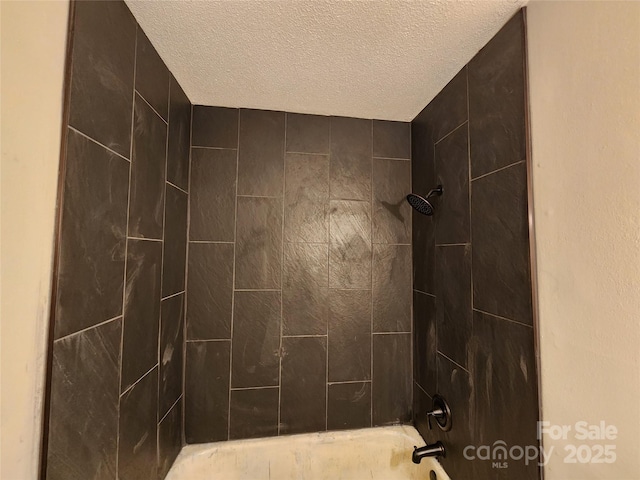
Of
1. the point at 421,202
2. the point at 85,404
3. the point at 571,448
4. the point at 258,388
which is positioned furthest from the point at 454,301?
the point at 85,404

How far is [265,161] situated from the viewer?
1.52 metres

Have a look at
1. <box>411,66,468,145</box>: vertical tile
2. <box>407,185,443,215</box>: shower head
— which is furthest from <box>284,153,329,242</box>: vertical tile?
<box>411,66,468,145</box>: vertical tile

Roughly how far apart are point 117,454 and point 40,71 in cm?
107

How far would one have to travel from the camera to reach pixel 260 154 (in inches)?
59.7

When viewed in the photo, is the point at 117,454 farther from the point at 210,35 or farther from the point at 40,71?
the point at 210,35

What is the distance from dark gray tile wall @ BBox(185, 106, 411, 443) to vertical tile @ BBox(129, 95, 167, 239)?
33 cm

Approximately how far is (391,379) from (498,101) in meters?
1.45

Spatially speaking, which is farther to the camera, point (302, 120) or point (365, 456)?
point (302, 120)

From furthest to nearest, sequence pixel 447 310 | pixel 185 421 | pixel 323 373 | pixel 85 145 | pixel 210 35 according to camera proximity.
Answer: pixel 323 373 → pixel 185 421 → pixel 447 310 → pixel 210 35 → pixel 85 145

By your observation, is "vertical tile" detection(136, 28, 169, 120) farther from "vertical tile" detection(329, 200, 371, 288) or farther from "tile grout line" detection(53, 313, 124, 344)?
"vertical tile" detection(329, 200, 371, 288)

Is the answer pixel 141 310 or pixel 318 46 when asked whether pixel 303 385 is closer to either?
pixel 141 310

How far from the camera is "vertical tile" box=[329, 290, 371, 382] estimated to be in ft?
4.99

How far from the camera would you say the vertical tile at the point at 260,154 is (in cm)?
150

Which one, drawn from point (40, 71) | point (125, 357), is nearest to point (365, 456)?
point (125, 357)
